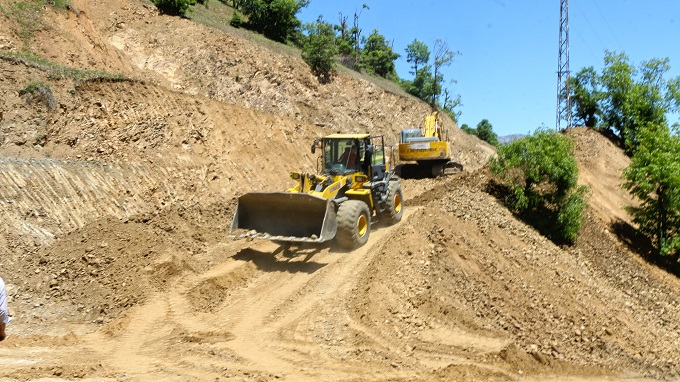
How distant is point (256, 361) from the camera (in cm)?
812

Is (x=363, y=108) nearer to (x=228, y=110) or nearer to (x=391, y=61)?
(x=228, y=110)

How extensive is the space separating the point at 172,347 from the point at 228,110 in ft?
43.2

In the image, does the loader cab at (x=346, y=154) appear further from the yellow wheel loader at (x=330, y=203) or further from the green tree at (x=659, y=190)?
the green tree at (x=659, y=190)

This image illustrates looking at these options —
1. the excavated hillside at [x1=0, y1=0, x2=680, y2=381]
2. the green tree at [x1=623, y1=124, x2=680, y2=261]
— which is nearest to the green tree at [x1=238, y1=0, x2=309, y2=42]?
the excavated hillside at [x1=0, y1=0, x2=680, y2=381]

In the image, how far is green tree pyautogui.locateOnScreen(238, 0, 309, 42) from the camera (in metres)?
32.4

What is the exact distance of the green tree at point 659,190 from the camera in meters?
19.8

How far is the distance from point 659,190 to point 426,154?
833cm

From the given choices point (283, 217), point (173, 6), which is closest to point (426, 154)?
point (283, 217)

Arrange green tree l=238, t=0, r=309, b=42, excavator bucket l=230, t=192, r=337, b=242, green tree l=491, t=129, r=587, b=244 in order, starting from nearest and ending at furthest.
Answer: excavator bucket l=230, t=192, r=337, b=242 < green tree l=491, t=129, r=587, b=244 < green tree l=238, t=0, r=309, b=42

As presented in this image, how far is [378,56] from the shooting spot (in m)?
49.3

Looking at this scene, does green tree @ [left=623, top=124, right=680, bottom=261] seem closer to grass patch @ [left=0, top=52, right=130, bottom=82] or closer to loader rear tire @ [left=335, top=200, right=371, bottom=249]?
loader rear tire @ [left=335, top=200, right=371, bottom=249]

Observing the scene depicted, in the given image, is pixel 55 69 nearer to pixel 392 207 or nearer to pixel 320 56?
pixel 392 207

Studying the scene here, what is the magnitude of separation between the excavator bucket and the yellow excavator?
11230 millimetres

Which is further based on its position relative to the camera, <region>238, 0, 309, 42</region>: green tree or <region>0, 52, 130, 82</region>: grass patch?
<region>238, 0, 309, 42</region>: green tree
